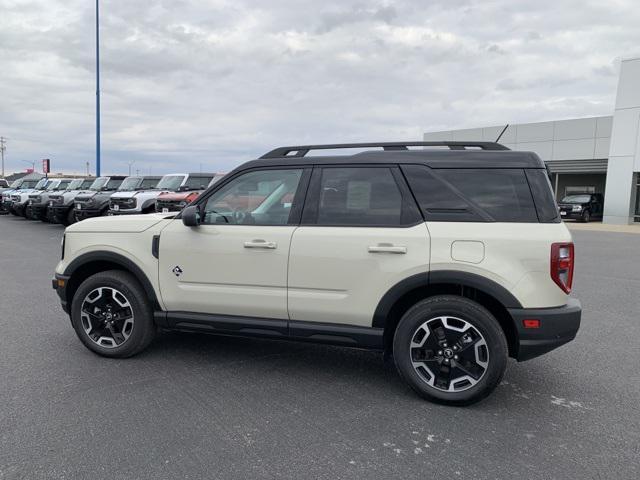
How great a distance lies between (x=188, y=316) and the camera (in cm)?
422

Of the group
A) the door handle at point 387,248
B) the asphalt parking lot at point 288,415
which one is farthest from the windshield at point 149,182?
the door handle at point 387,248

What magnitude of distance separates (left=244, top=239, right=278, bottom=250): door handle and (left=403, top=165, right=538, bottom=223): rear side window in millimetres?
1157

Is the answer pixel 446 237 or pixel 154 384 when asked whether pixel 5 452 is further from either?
pixel 446 237

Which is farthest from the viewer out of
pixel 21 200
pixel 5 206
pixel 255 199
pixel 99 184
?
pixel 5 206

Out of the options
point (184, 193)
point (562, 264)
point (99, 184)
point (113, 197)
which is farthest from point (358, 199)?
point (99, 184)

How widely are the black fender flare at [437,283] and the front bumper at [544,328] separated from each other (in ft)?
0.32

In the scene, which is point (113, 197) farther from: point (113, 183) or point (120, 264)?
point (120, 264)

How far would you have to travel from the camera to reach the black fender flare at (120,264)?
4316 mm

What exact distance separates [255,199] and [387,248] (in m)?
1.24

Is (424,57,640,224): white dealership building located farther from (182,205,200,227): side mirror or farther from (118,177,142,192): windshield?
(182,205,200,227): side mirror

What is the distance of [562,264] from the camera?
11.2ft

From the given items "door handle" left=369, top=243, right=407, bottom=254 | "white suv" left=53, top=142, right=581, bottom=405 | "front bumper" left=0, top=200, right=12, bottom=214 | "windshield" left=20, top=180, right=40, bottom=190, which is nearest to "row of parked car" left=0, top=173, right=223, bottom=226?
"front bumper" left=0, top=200, right=12, bottom=214

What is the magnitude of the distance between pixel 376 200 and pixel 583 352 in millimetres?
2721

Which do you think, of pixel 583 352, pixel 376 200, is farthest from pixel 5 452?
pixel 583 352
